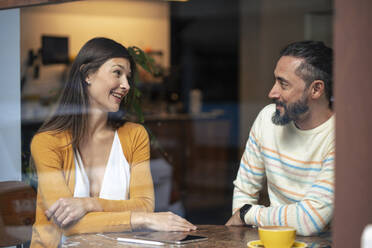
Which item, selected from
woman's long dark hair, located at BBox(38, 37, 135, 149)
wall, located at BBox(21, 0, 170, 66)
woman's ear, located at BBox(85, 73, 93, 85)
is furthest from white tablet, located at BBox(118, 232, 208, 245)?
wall, located at BBox(21, 0, 170, 66)

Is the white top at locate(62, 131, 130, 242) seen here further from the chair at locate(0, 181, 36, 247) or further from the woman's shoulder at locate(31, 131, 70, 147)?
the chair at locate(0, 181, 36, 247)

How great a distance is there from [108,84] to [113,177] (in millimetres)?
360

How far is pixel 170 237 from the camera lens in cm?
181

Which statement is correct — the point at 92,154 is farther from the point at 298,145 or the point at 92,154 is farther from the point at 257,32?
the point at 257,32

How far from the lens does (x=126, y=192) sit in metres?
2.31

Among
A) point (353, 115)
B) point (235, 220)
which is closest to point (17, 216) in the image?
point (235, 220)

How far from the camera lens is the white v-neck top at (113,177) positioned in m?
2.30

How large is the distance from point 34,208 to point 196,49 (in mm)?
5777

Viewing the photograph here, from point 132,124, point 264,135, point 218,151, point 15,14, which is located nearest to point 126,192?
point 132,124

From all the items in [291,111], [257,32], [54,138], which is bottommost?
[54,138]

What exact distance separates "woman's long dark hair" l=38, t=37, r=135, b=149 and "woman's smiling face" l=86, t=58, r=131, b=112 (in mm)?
19

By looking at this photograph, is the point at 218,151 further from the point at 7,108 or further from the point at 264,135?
the point at 264,135

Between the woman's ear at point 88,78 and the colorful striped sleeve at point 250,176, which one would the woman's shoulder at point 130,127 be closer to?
the woman's ear at point 88,78

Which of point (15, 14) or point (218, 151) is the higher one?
point (15, 14)
